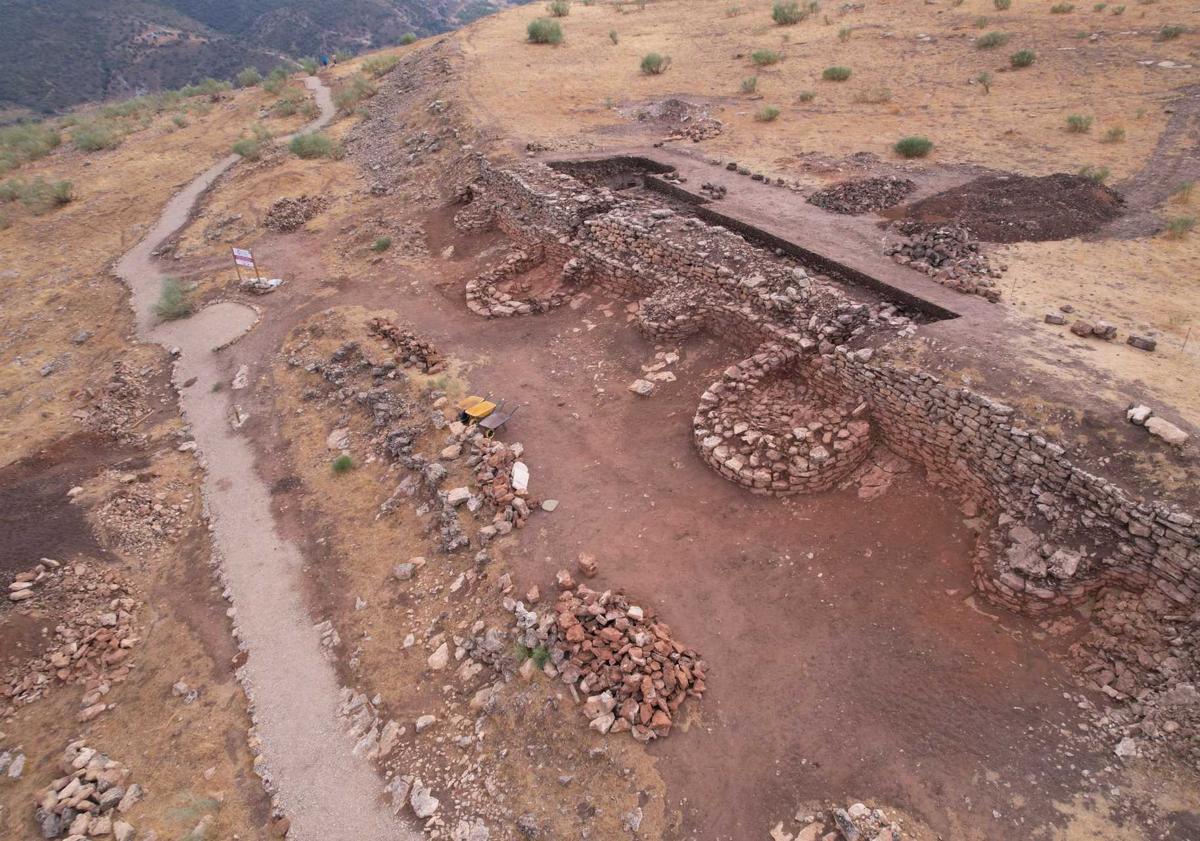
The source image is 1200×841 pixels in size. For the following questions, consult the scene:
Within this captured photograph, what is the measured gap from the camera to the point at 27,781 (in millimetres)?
7664

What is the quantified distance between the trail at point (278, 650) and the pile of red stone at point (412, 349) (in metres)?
3.73

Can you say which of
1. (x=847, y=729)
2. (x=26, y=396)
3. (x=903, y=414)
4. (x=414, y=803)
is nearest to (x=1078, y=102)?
(x=903, y=414)

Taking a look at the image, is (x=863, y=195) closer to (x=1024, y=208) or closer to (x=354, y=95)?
(x=1024, y=208)

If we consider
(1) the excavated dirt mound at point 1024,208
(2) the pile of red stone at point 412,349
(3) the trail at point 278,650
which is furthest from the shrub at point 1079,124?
(3) the trail at point 278,650

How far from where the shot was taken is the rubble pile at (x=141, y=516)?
35.3ft

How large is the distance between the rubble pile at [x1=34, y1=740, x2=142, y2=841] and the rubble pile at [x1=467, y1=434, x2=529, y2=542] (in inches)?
204

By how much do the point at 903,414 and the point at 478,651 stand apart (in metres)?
6.97

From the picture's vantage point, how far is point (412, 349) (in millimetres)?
14016

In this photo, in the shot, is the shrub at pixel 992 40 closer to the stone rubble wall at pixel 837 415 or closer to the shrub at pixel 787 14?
the shrub at pixel 787 14

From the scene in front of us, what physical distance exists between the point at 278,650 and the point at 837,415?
361 inches

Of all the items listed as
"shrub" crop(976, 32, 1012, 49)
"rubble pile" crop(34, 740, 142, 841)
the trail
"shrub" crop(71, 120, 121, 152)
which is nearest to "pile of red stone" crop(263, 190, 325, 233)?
the trail

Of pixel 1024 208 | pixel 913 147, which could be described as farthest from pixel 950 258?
pixel 913 147

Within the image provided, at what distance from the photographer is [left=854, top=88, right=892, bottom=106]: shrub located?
21938 mm

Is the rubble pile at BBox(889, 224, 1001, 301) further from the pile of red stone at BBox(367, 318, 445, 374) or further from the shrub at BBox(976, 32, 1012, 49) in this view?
the shrub at BBox(976, 32, 1012, 49)
